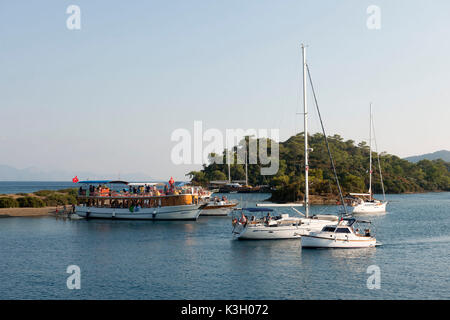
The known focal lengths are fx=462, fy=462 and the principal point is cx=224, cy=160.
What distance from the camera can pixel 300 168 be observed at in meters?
194

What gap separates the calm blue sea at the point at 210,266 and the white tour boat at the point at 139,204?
14.5m

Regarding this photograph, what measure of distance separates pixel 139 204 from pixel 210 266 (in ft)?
134

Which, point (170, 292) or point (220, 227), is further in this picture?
point (220, 227)

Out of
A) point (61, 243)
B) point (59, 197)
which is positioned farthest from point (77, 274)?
point (59, 197)

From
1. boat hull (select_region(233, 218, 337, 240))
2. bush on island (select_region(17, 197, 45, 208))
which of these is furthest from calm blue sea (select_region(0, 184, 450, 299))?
bush on island (select_region(17, 197, 45, 208))

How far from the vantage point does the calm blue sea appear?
29.7 metres

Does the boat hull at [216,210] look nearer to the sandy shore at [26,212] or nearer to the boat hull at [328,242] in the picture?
the sandy shore at [26,212]

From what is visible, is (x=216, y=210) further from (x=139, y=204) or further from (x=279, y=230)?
(x=279, y=230)

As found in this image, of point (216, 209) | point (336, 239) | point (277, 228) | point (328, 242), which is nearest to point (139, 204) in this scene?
point (216, 209)

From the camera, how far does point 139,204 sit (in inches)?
2987

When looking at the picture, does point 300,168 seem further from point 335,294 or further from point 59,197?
point 335,294

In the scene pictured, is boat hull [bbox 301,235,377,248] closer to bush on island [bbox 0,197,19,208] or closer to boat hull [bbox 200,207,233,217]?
boat hull [bbox 200,207,233,217]

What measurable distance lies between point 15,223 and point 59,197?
108ft

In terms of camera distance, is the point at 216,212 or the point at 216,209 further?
the point at 216,209
